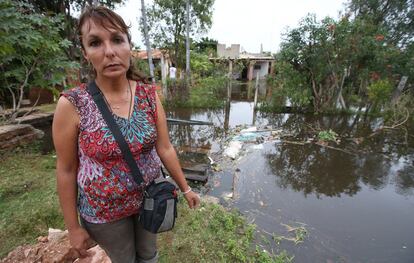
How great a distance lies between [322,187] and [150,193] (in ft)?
12.2

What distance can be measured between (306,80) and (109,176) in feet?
30.5

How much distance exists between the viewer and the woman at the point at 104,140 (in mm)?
983

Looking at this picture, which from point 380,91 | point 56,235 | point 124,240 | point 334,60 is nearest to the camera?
point 124,240

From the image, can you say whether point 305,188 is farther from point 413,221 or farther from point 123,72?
point 123,72

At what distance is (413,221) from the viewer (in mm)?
3156

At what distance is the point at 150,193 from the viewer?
1134mm

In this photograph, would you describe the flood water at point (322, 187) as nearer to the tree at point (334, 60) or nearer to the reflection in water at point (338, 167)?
the reflection in water at point (338, 167)

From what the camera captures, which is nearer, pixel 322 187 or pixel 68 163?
pixel 68 163

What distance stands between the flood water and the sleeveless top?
6.69 ft

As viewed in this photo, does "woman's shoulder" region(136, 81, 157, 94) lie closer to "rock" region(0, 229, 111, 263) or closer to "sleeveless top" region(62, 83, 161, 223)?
"sleeveless top" region(62, 83, 161, 223)

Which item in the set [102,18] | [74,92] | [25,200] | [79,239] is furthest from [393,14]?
[25,200]

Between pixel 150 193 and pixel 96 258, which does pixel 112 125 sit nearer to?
pixel 150 193

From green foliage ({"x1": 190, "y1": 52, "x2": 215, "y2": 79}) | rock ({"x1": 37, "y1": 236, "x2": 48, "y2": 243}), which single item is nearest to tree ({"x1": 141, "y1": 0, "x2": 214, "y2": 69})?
green foliage ({"x1": 190, "y1": 52, "x2": 215, "y2": 79})

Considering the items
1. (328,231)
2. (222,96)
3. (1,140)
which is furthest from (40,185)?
(222,96)
